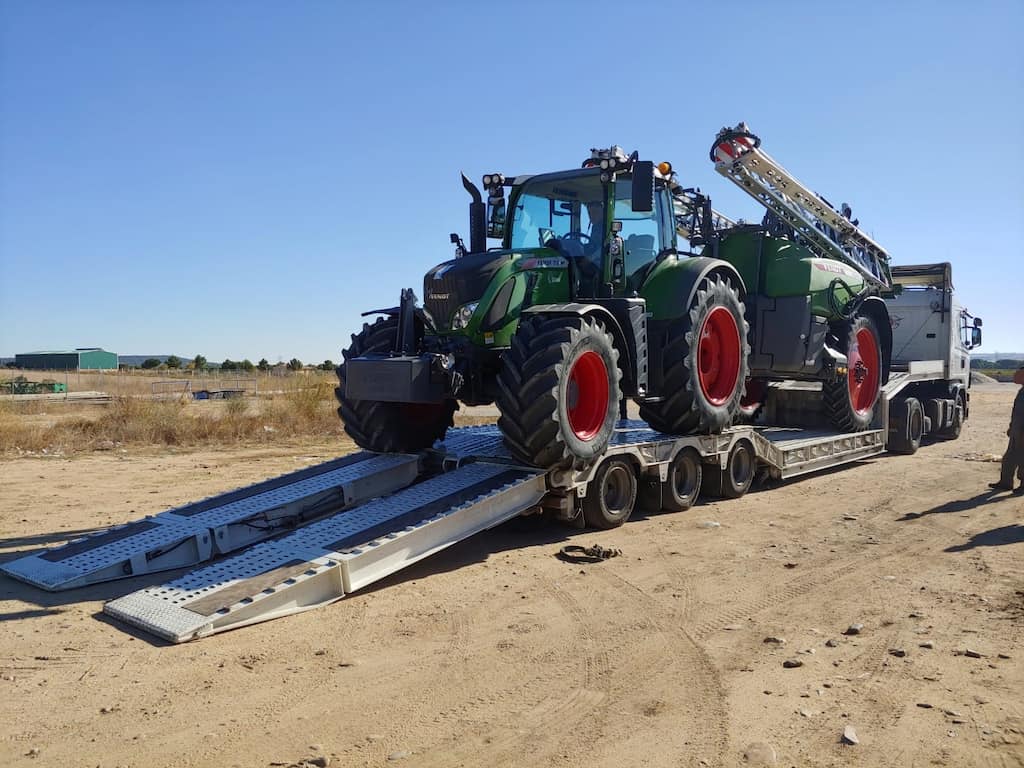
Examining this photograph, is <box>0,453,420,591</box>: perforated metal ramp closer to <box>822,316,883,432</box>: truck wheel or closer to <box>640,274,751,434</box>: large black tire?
<box>640,274,751,434</box>: large black tire

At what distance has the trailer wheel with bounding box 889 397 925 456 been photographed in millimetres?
13453

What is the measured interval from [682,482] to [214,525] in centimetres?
488

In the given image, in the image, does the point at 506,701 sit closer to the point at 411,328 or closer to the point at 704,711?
the point at 704,711

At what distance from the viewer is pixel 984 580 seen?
6.31 metres

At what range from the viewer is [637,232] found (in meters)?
8.72

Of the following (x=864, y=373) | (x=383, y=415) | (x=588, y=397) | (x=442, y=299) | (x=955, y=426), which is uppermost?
(x=442, y=299)

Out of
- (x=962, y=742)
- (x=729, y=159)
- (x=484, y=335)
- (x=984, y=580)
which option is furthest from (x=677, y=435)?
(x=962, y=742)

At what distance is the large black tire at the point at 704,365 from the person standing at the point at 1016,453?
3393 mm

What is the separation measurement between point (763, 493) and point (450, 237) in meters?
4.89

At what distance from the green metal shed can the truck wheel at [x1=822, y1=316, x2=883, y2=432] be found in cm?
8392

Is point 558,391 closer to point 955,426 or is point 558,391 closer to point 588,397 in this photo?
point 588,397

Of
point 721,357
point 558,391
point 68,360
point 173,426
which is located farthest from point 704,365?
point 68,360

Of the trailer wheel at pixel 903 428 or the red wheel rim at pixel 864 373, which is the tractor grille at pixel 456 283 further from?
the trailer wheel at pixel 903 428

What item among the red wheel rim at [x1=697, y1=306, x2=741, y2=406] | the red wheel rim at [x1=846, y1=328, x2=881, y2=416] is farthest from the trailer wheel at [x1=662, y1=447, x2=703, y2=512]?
the red wheel rim at [x1=846, y1=328, x2=881, y2=416]
